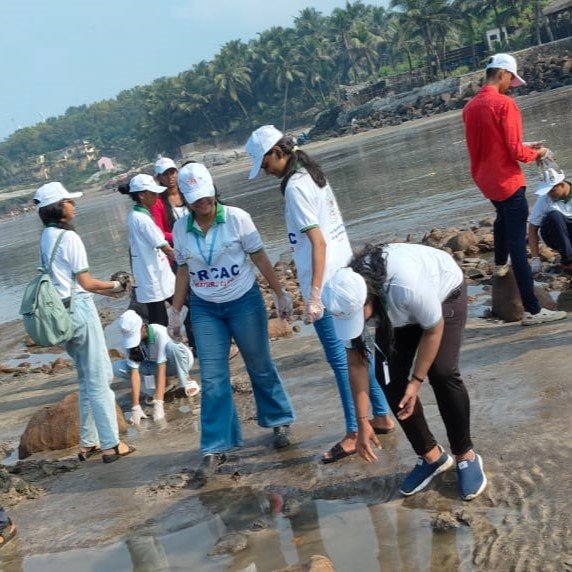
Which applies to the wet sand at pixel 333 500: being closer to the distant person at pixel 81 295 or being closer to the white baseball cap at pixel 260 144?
the distant person at pixel 81 295

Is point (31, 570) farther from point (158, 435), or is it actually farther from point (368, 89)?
point (368, 89)

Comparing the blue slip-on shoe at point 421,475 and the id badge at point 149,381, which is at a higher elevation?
the id badge at point 149,381

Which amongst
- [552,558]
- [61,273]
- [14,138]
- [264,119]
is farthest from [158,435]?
[14,138]

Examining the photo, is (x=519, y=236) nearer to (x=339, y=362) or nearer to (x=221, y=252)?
(x=339, y=362)

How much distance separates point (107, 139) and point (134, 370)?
573 feet

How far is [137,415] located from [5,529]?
1.97 m

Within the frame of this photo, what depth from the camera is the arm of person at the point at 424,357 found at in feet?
11.7

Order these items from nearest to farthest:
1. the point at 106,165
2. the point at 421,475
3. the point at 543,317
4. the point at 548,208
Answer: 1. the point at 421,475
2. the point at 543,317
3. the point at 548,208
4. the point at 106,165

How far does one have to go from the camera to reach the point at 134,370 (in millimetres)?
6832

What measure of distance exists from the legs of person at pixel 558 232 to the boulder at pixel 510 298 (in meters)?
0.60

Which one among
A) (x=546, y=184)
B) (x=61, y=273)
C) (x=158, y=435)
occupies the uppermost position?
(x=61, y=273)

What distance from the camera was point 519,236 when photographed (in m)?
6.28

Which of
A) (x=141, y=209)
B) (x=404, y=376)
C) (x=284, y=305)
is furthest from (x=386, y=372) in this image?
(x=141, y=209)

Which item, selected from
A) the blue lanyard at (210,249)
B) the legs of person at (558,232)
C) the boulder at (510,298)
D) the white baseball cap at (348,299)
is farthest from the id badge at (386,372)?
the legs of person at (558,232)
